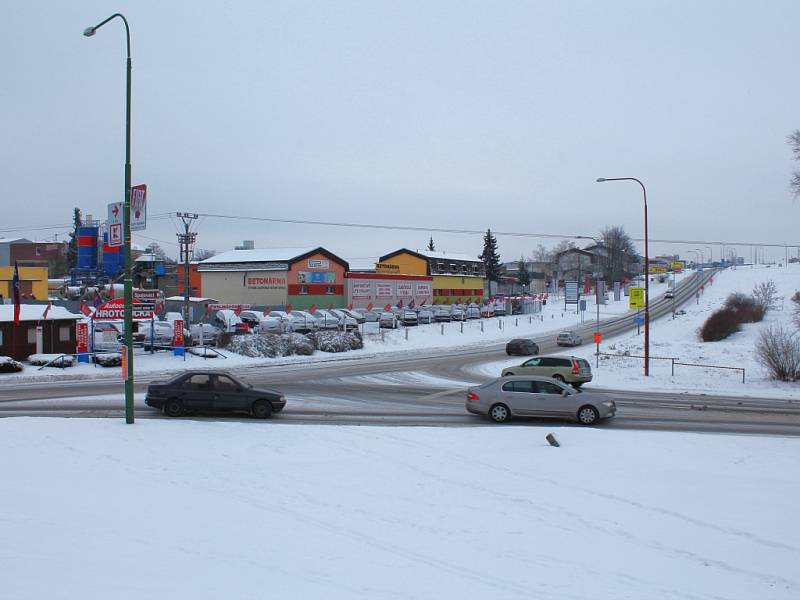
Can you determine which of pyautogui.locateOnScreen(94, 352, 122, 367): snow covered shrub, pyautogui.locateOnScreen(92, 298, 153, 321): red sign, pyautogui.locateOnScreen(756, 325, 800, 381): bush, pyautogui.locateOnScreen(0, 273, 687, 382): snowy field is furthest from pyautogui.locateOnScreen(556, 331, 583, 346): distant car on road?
pyautogui.locateOnScreen(94, 352, 122, 367): snow covered shrub

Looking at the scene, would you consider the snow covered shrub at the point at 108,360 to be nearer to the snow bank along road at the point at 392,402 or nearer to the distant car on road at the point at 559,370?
the snow bank along road at the point at 392,402

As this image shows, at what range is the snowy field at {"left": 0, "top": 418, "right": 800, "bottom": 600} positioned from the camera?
7148mm

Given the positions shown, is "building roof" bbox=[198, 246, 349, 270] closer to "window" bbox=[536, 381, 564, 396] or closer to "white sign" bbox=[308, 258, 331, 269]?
"white sign" bbox=[308, 258, 331, 269]

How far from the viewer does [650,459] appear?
13406 millimetres

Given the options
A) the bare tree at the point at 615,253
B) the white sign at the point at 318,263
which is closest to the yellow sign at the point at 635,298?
the white sign at the point at 318,263

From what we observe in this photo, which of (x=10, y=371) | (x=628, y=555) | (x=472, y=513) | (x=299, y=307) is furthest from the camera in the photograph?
(x=299, y=307)

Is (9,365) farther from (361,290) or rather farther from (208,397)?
(361,290)

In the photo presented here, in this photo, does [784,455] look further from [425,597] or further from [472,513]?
[425,597]

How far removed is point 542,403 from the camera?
60.6 ft

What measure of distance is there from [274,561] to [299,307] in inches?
2134

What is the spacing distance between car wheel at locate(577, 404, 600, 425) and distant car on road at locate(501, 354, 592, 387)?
8.69m

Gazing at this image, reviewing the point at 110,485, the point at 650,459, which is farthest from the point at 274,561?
the point at 650,459

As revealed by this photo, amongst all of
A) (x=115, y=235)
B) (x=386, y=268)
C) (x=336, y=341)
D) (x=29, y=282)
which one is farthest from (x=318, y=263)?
(x=115, y=235)

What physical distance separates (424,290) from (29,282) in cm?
4007
